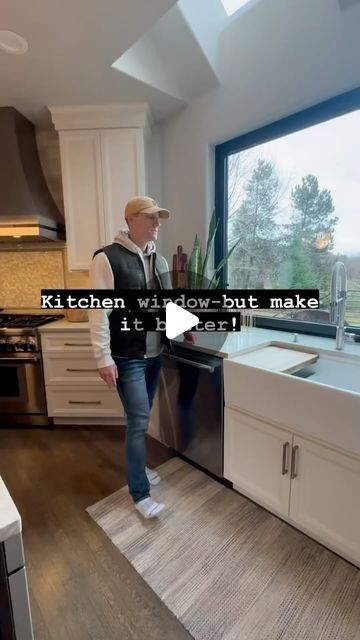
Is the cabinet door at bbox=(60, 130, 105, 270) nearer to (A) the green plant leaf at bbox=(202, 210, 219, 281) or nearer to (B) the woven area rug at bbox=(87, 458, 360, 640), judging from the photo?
(A) the green plant leaf at bbox=(202, 210, 219, 281)

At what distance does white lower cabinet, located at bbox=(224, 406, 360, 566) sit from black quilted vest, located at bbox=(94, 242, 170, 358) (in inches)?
22.1

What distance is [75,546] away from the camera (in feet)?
4.66

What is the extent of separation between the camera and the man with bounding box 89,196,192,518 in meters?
1.44

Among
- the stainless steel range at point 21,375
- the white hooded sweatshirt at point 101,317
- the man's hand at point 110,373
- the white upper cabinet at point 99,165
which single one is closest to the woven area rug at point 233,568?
the man's hand at point 110,373

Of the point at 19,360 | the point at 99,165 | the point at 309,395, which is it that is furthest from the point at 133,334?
the point at 99,165

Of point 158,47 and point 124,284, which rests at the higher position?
point 158,47

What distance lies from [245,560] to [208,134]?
2.45 m

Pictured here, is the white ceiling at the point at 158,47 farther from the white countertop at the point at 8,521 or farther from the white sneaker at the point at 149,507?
the white sneaker at the point at 149,507

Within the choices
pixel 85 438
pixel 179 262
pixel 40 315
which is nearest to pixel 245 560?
pixel 85 438

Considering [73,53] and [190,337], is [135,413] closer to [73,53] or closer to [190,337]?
[190,337]

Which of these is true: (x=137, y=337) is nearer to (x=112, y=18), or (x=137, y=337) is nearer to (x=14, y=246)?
(x=112, y=18)

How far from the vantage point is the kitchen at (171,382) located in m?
1.20

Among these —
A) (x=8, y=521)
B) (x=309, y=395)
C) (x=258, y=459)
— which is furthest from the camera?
(x=258, y=459)

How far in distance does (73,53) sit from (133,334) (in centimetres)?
150
